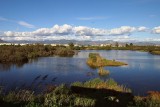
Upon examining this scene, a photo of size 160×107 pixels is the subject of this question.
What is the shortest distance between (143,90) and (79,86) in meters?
9.31

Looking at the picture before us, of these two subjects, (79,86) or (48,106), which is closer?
(48,106)

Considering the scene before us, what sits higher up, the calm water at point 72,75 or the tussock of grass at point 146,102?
the tussock of grass at point 146,102

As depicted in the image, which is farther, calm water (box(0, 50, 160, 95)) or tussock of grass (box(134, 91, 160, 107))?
calm water (box(0, 50, 160, 95))

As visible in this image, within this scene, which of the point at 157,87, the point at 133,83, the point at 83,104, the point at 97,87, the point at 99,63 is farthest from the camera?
A: the point at 99,63

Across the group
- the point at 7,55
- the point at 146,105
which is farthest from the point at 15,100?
the point at 7,55

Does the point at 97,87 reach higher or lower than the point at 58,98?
lower

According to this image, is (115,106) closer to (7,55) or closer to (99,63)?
(99,63)

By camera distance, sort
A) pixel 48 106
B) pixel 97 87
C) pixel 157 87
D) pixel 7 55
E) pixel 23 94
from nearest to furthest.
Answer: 1. pixel 48 106
2. pixel 23 94
3. pixel 97 87
4. pixel 157 87
5. pixel 7 55

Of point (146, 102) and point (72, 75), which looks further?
point (72, 75)

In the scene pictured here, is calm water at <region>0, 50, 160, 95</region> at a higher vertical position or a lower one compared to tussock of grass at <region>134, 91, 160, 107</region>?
lower

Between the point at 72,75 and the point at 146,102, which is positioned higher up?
the point at 146,102

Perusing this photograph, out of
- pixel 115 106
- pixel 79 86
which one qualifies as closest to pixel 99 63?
pixel 79 86

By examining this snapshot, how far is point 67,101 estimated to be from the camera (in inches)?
391

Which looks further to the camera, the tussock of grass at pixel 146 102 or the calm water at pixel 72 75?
the calm water at pixel 72 75
